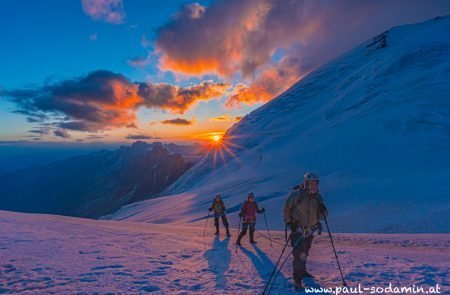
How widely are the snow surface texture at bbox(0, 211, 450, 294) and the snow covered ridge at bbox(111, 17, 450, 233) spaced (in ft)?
47.7

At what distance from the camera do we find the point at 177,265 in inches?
387

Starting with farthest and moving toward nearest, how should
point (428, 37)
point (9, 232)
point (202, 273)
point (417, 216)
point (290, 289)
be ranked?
point (428, 37)
point (417, 216)
point (9, 232)
point (202, 273)
point (290, 289)

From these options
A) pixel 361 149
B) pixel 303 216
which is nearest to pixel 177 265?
pixel 303 216

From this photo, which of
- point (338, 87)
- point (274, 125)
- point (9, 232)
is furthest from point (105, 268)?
point (338, 87)

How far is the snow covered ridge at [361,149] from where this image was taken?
28.2 m

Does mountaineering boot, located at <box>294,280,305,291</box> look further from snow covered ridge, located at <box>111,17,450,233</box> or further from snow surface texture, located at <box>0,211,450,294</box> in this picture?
snow covered ridge, located at <box>111,17,450,233</box>

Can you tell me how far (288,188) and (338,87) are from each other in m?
62.2

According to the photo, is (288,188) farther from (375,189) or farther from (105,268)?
(105,268)

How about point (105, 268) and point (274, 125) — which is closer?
point (105, 268)

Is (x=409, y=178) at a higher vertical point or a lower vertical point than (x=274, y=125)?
lower

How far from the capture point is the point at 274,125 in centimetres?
9356

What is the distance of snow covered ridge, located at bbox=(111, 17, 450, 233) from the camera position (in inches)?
1110

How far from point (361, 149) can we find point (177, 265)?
44.5 metres

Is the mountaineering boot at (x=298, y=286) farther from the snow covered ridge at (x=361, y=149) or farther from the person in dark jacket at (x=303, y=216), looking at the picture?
the snow covered ridge at (x=361, y=149)
